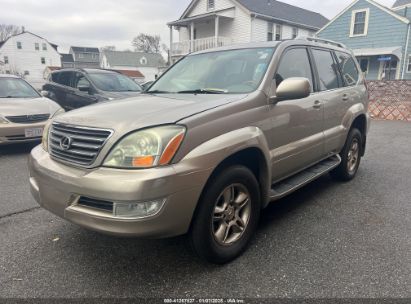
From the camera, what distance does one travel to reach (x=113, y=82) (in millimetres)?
9250

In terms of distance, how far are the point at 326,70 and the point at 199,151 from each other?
2694 mm

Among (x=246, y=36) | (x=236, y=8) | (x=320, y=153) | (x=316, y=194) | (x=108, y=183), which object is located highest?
(x=236, y=8)

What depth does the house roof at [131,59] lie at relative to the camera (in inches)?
2100

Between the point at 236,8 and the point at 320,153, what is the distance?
2146 centimetres

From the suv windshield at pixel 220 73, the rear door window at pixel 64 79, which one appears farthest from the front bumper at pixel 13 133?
the rear door window at pixel 64 79

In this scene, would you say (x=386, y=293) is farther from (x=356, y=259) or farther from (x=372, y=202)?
(x=372, y=202)

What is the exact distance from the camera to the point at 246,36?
22.6 metres

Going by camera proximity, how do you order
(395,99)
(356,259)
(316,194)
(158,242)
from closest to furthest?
(356,259)
(158,242)
(316,194)
(395,99)

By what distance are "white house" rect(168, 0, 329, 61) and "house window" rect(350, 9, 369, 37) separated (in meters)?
4.27

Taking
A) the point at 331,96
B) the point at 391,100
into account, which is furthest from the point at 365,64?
the point at 331,96

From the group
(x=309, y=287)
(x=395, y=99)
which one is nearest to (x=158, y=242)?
(x=309, y=287)

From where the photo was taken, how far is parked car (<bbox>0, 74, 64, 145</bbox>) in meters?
6.13

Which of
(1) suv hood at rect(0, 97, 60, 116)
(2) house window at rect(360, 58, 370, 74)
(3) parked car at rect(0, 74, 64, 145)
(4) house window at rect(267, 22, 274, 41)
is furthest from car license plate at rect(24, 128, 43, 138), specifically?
(2) house window at rect(360, 58, 370, 74)

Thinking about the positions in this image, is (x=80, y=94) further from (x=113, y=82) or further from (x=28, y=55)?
(x=28, y=55)
